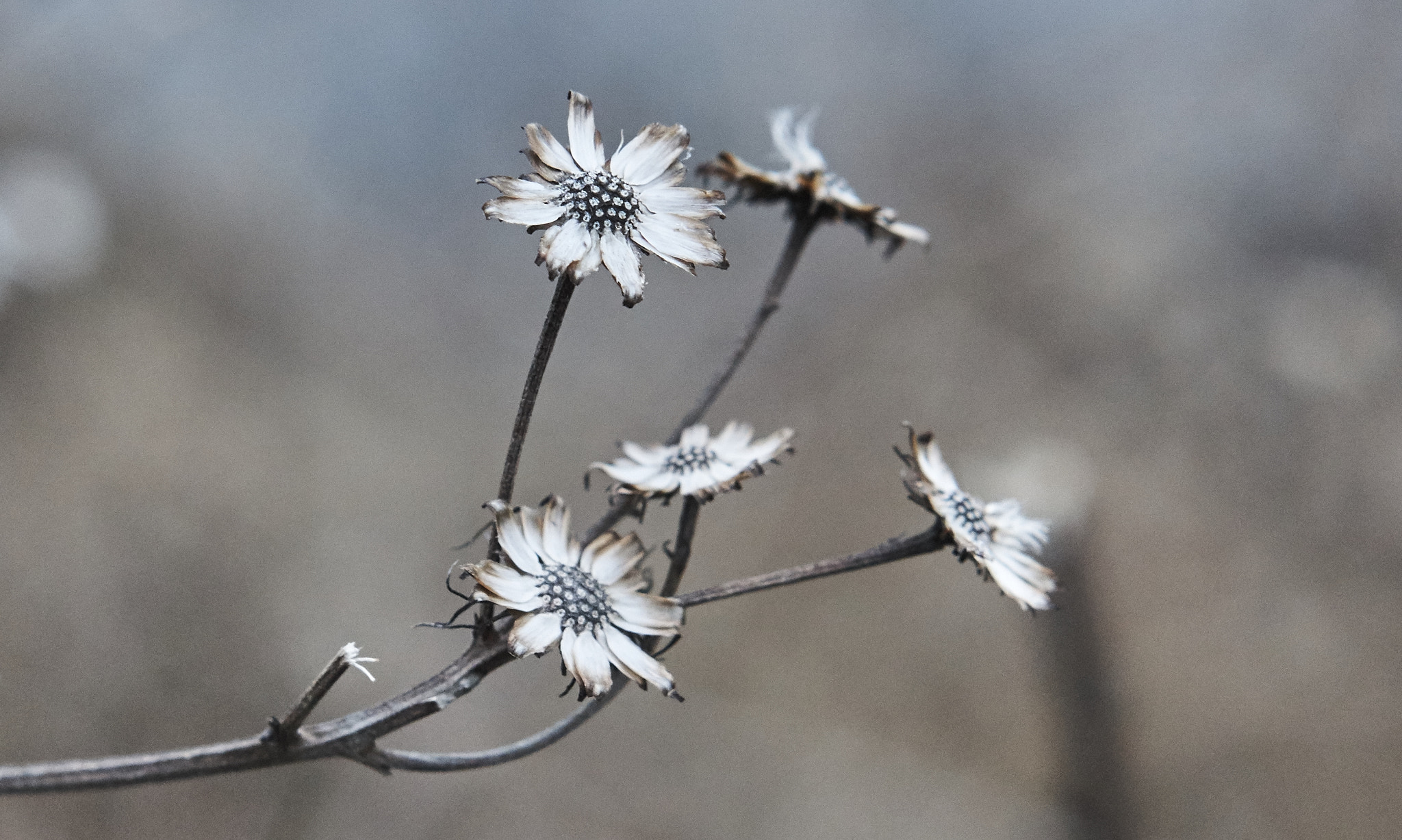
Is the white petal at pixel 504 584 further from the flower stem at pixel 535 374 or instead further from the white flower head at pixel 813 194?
the white flower head at pixel 813 194

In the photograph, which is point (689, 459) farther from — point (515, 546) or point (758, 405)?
point (758, 405)

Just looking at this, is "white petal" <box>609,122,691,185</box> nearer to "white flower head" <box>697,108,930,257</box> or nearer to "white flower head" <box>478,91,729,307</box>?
"white flower head" <box>478,91,729,307</box>

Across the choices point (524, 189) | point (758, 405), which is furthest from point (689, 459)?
point (758, 405)

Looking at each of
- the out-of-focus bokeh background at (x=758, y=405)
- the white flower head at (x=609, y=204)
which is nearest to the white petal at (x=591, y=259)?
the white flower head at (x=609, y=204)

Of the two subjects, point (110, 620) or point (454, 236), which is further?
point (454, 236)

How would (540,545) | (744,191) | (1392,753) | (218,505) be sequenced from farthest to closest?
(218,505), (1392,753), (744,191), (540,545)

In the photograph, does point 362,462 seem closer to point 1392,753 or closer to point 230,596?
point 230,596

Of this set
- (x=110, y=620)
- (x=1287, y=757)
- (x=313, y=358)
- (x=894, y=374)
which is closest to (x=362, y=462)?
(x=313, y=358)
